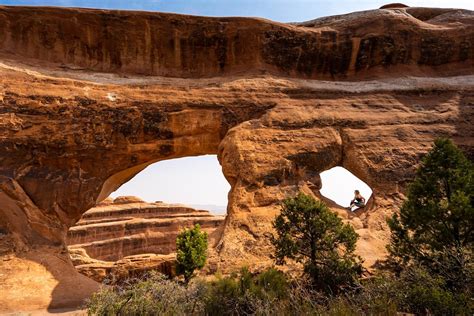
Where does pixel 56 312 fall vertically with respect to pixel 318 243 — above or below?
below

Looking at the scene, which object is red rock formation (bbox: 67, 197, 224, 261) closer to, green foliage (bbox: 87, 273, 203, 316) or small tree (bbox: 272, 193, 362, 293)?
small tree (bbox: 272, 193, 362, 293)

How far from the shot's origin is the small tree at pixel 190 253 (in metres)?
11.4

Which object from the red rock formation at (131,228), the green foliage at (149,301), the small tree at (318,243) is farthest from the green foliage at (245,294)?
the red rock formation at (131,228)

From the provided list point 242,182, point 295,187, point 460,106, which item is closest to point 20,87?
point 242,182

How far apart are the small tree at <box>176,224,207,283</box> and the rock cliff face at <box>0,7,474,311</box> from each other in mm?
462

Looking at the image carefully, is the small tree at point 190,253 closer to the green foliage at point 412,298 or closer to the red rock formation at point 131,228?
the green foliage at point 412,298

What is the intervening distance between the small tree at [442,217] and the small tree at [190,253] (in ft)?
19.2

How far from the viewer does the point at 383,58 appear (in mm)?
17188

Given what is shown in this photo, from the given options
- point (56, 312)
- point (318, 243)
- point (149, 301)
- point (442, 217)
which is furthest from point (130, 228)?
point (442, 217)

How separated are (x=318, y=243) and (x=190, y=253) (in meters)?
4.42

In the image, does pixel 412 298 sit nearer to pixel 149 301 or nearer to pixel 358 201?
pixel 149 301

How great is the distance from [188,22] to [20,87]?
7433mm

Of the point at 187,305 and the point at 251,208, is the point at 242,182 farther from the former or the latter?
the point at 187,305

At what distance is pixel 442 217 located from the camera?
322 inches
